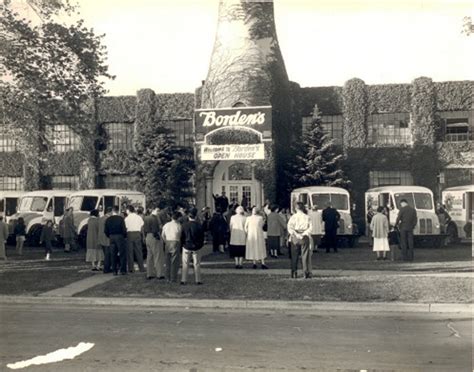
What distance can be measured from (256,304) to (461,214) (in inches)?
682

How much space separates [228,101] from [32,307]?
76.6 ft

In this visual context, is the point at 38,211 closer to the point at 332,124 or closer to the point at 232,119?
the point at 232,119

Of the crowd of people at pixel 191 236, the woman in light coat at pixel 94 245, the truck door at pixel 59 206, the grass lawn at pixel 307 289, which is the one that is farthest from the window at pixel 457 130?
the woman in light coat at pixel 94 245

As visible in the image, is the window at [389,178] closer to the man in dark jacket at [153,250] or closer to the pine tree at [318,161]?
the pine tree at [318,161]

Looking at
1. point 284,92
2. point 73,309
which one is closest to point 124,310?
point 73,309

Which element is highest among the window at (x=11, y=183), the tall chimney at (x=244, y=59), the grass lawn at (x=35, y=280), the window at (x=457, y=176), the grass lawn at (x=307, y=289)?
the tall chimney at (x=244, y=59)

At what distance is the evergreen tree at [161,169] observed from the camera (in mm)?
35250

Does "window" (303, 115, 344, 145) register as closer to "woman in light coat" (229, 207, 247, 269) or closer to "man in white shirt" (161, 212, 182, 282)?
"woman in light coat" (229, 207, 247, 269)

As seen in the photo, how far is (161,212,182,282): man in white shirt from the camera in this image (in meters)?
14.3

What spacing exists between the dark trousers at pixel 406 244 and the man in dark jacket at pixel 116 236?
325 inches

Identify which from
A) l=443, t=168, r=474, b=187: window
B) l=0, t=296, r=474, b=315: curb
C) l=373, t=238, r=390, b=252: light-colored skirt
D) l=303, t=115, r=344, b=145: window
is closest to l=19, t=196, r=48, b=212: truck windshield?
l=0, t=296, r=474, b=315: curb

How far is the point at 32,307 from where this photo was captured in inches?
480

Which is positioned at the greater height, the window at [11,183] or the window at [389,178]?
the window at [11,183]

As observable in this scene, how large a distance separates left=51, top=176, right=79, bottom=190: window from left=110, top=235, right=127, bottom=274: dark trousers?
24.5 metres
